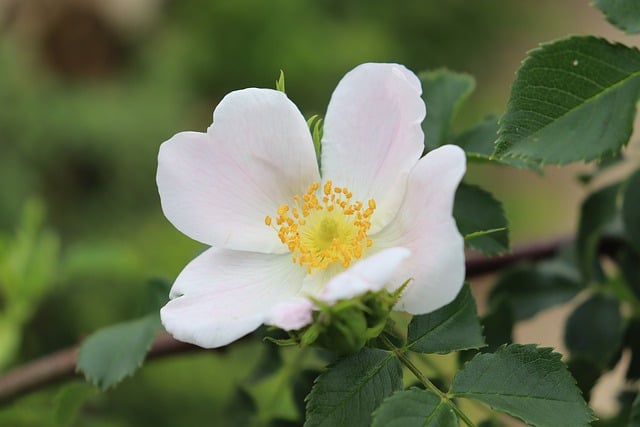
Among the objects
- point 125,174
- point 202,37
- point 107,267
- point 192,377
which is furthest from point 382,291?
point 202,37

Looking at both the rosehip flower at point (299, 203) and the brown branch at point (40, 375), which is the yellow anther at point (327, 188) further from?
the brown branch at point (40, 375)

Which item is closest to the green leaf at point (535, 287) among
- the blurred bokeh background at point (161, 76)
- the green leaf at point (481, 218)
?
the green leaf at point (481, 218)

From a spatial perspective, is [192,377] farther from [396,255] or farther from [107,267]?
[396,255]

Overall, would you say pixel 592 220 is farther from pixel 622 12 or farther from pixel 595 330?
pixel 622 12

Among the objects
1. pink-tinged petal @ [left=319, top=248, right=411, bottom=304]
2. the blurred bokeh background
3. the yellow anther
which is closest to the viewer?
pink-tinged petal @ [left=319, top=248, right=411, bottom=304]

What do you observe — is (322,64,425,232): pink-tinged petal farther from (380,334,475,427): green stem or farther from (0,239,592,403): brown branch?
(0,239,592,403): brown branch

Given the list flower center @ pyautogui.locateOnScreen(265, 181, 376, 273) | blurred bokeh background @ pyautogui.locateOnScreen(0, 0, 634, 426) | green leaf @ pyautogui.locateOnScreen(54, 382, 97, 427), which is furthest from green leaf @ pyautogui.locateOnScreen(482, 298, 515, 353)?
blurred bokeh background @ pyautogui.locateOnScreen(0, 0, 634, 426)
